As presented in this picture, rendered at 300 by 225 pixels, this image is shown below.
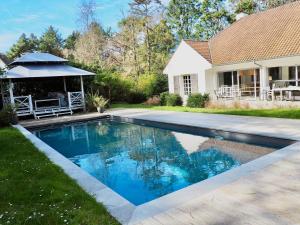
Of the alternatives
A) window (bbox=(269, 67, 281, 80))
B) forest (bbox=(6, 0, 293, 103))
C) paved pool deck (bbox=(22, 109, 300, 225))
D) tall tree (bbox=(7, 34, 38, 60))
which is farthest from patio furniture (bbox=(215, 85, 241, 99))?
tall tree (bbox=(7, 34, 38, 60))

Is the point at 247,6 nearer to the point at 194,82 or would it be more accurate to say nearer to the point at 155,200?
the point at 194,82

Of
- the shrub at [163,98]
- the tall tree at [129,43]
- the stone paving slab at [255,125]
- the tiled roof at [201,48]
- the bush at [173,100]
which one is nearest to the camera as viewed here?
the stone paving slab at [255,125]

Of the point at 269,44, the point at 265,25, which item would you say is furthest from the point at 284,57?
the point at 265,25

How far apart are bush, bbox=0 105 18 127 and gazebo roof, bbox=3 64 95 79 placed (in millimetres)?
2127

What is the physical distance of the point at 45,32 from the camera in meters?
63.3

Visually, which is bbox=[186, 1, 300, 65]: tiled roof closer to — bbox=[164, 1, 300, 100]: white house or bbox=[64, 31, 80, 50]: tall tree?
bbox=[164, 1, 300, 100]: white house

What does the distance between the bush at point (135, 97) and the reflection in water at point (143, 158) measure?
10.7 metres

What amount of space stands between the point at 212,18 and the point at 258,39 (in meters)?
16.1

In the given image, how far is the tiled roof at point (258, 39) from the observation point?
17.0 meters

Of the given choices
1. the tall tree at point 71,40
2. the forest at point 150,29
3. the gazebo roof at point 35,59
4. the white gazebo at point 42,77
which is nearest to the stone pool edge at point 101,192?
the white gazebo at point 42,77

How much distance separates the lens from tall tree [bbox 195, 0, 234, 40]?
33.3 metres

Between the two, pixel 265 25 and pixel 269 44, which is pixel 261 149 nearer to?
pixel 269 44

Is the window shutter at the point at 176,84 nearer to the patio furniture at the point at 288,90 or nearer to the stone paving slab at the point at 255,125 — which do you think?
the patio furniture at the point at 288,90

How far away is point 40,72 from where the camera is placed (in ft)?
61.7
